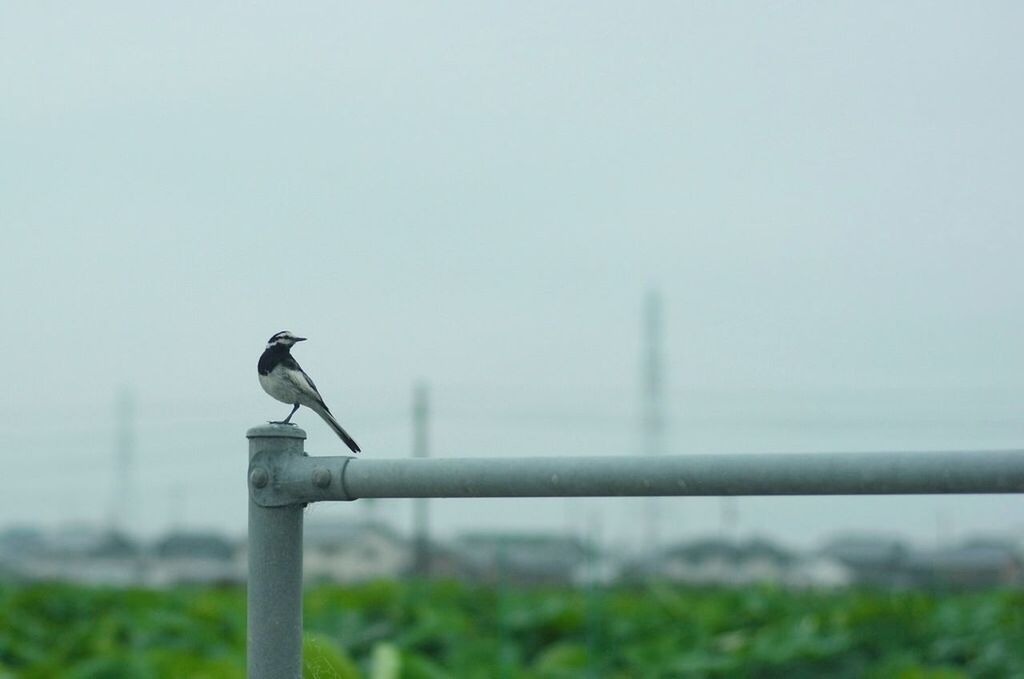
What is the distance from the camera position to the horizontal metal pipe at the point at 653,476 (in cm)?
161

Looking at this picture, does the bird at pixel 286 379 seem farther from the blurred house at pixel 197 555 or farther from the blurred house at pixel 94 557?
the blurred house at pixel 197 555

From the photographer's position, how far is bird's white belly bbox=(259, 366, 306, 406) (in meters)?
2.31

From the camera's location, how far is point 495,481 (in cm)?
181

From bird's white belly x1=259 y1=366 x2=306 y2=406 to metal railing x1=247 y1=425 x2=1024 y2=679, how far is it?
31 centimetres

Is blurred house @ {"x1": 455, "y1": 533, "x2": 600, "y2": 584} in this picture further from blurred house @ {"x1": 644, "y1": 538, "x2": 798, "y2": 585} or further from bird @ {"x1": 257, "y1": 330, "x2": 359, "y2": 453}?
bird @ {"x1": 257, "y1": 330, "x2": 359, "y2": 453}

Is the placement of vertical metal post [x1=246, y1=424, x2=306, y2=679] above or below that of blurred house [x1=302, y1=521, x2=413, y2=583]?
above

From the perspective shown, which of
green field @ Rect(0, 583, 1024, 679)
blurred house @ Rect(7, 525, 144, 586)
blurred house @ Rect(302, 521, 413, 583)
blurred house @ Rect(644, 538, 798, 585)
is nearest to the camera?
green field @ Rect(0, 583, 1024, 679)

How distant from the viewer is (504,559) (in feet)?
40.4

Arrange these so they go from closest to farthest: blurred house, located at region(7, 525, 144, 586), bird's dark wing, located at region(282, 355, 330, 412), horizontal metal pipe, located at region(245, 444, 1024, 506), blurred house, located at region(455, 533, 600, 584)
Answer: horizontal metal pipe, located at region(245, 444, 1024, 506) < bird's dark wing, located at region(282, 355, 330, 412) < blurred house, located at region(455, 533, 600, 584) < blurred house, located at region(7, 525, 144, 586)

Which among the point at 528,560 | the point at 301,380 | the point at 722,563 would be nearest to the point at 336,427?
the point at 301,380

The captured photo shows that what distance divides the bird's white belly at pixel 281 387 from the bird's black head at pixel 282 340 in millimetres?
46

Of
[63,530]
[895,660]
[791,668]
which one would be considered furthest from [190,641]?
[63,530]

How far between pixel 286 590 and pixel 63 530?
48.9 metres

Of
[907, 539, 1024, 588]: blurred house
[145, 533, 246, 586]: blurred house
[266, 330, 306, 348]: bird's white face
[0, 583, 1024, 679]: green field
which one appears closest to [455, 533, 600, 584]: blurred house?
[0, 583, 1024, 679]: green field
